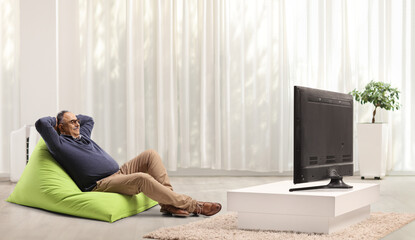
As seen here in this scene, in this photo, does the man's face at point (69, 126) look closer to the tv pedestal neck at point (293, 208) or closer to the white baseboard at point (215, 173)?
the tv pedestal neck at point (293, 208)

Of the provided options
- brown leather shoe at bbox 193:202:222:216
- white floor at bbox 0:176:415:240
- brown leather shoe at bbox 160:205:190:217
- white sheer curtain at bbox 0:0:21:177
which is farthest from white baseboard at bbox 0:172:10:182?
brown leather shoe at bbox 193:202:222:216

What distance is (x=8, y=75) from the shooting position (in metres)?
6.86

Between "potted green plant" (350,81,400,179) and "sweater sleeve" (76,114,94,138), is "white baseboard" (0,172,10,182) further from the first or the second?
"potted green plant" (350,81,400,179)

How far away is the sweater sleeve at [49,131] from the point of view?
4.07 meters

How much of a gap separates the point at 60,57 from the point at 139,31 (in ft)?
3.18

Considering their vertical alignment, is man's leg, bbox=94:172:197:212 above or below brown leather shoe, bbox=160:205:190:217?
above

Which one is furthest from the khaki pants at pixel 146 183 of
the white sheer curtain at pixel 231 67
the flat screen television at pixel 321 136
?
the white sheer curtain at pixel 231 67

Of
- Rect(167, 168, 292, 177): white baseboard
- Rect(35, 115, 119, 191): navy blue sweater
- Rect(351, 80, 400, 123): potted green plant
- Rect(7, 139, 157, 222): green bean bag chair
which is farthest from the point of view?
Rect(167, 168, 292, 177): white baseboard

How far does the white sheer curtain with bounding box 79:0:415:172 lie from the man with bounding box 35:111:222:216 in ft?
8.51

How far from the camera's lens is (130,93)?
22.8 feet

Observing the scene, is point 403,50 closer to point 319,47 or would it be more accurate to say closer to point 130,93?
point 319,47

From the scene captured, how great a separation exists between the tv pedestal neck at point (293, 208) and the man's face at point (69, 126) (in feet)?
4.67

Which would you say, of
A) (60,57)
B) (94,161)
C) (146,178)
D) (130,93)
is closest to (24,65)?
(60,57)

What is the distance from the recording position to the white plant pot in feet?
21.8
